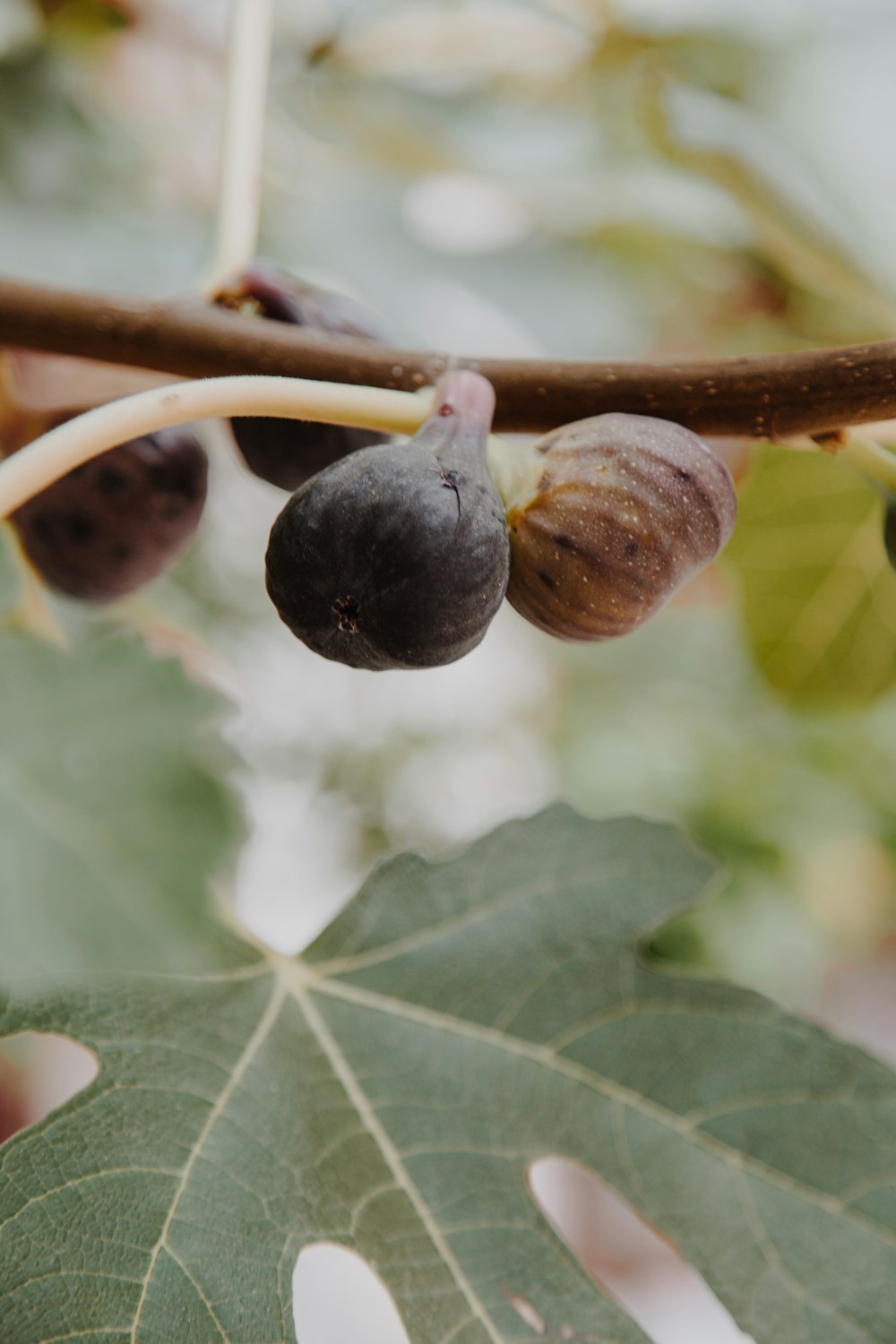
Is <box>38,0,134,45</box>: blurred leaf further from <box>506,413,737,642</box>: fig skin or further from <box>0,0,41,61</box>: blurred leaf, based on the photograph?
<box>506,413,737,642</box>: fig skin

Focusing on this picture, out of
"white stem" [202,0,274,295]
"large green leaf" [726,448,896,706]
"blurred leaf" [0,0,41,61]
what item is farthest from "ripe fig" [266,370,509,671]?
"blurred leaf" [0,0,41,61]

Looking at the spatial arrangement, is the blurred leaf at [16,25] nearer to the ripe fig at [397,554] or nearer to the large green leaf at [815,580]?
the large green leaf at [815,580]

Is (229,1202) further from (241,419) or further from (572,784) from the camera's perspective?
(572,784)

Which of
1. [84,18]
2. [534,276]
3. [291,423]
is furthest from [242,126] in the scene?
[534,276]

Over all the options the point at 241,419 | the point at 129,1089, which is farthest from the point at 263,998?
the point at 241,419

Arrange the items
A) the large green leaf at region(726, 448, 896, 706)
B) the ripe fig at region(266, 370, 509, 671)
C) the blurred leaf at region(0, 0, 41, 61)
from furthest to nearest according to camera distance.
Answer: the blurred leaf at region(0, 0, 41, 61) → the large green leaf at region(726, 448, 896, 706) → the ripe fig at region(266, 370, 509, 671)
